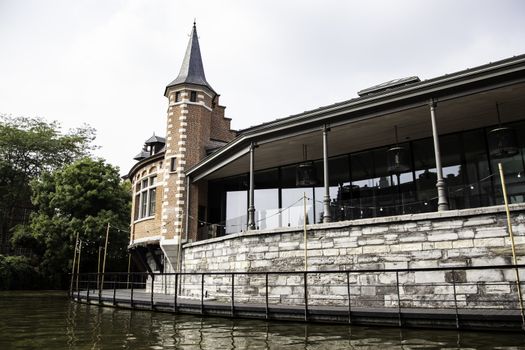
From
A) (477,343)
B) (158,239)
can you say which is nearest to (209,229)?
Answer: (158,239)

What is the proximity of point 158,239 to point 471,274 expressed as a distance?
13.6 meters

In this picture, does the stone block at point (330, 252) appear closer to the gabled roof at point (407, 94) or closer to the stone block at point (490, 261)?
the stone block at point (490, 261)

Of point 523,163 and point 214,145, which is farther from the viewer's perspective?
point 214,145

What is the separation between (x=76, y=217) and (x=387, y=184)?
2378 cm

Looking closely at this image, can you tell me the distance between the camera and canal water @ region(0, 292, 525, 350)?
21.8 feet

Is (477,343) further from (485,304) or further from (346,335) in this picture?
(485,304)

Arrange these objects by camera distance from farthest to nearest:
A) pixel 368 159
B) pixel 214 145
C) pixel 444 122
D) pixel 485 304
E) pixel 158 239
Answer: pixel 214 145
pixel 158 239
pixel 368 159
pixel 444 122
pixel 485 304

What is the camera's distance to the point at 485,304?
8898 millimetres

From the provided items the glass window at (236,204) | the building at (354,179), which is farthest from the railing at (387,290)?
the glass window at (236,204)

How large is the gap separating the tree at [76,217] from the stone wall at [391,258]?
18913mm

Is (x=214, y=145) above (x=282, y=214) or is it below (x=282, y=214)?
above

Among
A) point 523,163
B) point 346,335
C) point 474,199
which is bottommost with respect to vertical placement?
point 346,335

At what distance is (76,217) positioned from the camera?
30.2 m

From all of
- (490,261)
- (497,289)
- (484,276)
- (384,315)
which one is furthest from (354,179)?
(384,315)
